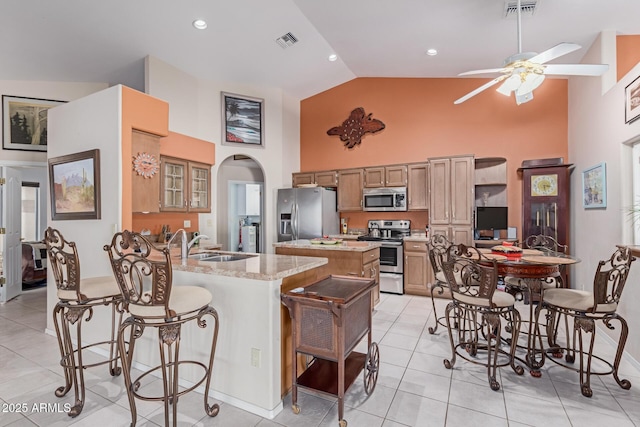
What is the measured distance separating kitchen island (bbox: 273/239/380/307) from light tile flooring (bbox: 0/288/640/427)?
3.63 feet

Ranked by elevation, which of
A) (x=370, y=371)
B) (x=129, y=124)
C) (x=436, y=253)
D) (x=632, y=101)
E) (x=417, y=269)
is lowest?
(x=370, y=371)

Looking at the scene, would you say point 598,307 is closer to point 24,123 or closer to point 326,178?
point 326,178

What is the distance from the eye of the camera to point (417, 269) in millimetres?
4898

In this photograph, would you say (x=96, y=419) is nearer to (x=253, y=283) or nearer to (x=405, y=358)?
(x=253, y=283)

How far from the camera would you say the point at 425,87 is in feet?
18.4

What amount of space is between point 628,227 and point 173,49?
556 cm

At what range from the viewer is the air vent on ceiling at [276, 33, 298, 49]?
4.45m

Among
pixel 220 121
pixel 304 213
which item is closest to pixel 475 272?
pixel 304 213

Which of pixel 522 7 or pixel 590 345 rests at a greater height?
pixel 522 7

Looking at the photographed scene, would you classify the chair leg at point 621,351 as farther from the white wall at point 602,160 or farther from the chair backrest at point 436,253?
the chair backrest at point 436,253

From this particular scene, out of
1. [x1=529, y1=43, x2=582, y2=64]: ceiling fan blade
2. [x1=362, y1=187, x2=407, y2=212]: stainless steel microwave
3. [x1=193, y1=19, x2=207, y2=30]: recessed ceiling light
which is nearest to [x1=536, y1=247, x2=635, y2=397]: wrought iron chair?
[x1=529, y1=43, x2=582, y2=64]: ceiling fan blade

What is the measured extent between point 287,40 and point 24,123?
4060 mm

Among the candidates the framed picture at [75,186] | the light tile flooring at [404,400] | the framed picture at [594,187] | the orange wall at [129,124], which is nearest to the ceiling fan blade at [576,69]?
the framed picture at [594,187]

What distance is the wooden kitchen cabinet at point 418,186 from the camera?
5.23 metres
